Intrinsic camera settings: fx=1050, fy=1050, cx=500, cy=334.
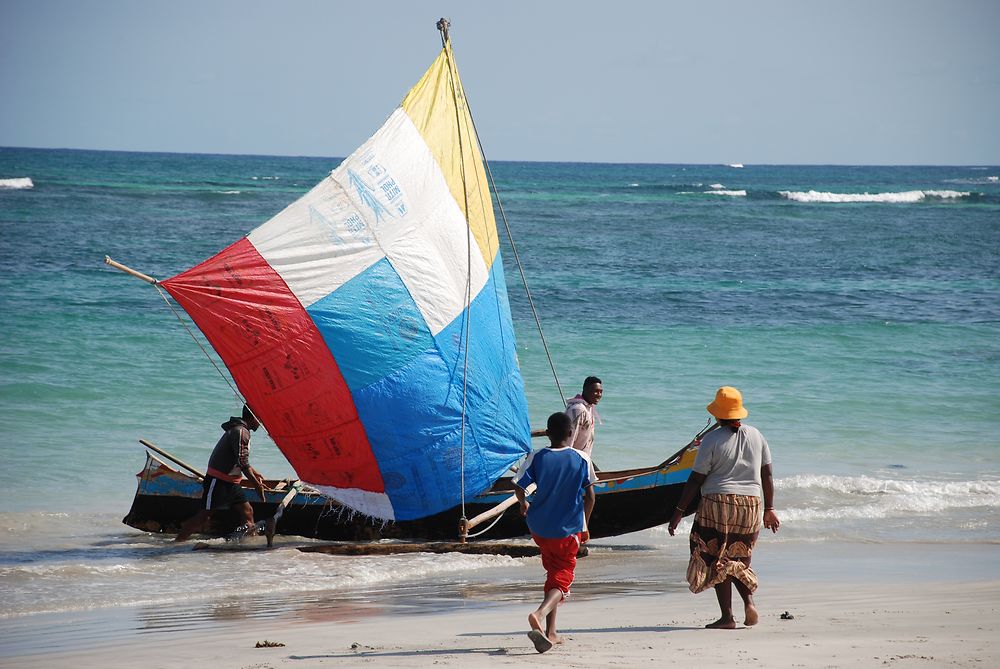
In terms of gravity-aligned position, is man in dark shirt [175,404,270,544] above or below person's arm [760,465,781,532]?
below

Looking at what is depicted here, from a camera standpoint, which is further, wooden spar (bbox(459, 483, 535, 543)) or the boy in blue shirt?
wooden spar (bbox(459, 483, 535, 543))

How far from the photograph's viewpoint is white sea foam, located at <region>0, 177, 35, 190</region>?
181ft

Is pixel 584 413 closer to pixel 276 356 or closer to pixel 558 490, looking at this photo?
pixel 276 356

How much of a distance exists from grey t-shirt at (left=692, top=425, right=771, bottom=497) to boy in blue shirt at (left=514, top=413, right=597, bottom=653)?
0.70 m

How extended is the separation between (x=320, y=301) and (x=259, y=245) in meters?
0.66

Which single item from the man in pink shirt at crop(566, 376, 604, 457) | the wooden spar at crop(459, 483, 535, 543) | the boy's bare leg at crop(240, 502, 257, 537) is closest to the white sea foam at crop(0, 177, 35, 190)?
the boy's bare leg at crop(240, 502, 257, 537)

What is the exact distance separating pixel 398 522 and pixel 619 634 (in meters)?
4.03

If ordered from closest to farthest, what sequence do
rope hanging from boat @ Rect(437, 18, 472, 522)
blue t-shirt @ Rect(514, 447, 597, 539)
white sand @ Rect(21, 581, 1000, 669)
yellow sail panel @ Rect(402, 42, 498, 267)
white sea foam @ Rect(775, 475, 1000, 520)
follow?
white sand @ Rect(21, 581, 1000, 669) → blue t-shirt @ Rect(514, 447, 597, 539) → rope hanging from boat @ Rect(437, 18, 472, 522) → yellow sail panel @ Rect(402, 42, 498, 267) → white sea foam @ Rect(775, 475, 1000, 520)

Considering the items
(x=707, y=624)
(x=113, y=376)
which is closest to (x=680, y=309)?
(x=113, y=376)

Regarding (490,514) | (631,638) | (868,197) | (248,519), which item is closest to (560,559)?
(631,638)

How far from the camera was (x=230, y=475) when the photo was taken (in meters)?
9.21

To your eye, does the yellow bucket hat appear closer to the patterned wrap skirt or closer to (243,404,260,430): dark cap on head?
the patterned wrap skirt

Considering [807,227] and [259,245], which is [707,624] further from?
[807,227]

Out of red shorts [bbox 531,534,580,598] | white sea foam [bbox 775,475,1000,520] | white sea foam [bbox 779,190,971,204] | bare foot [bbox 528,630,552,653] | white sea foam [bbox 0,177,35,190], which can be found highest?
white sea foam [bbox 779,190,971,204]
